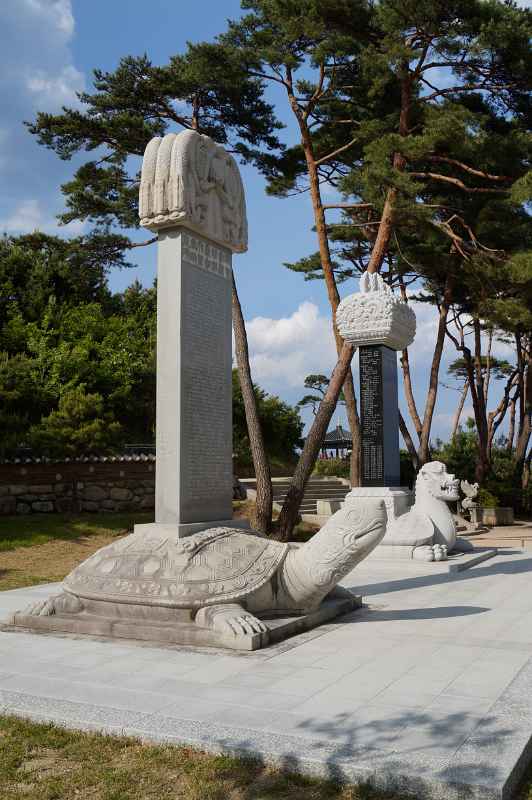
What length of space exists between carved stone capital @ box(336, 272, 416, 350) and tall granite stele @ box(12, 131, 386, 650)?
4082 mm

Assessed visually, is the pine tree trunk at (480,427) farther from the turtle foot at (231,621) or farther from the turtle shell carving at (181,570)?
the turtle foot at (231,621)

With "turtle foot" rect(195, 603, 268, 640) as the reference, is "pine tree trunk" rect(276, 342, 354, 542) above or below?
above

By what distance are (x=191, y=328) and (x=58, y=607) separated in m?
2.57

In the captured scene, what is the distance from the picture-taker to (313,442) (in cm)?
1395

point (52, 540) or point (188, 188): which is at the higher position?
point (188, 188)

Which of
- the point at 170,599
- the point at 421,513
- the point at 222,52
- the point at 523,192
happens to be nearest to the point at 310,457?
the point at 421,513

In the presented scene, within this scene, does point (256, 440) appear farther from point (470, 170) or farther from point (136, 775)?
point (136, 775)

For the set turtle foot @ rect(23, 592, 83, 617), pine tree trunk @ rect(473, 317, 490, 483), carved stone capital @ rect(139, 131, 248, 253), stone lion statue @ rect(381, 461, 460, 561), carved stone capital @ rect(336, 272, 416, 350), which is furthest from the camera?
pine tree trunk @ rect(473, 317, 490, 483)

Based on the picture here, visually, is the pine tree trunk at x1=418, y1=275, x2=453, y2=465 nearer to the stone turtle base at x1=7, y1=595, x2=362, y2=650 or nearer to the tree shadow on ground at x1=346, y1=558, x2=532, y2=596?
the tree shadow on ground at x1=346, y1=558, x2=532, y2=596

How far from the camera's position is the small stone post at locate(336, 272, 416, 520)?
1088cm

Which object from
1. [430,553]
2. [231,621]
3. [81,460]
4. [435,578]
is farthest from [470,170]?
[231,621]

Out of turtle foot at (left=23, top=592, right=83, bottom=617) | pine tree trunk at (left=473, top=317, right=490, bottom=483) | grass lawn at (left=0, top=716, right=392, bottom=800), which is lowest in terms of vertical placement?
grass lawn at (left=0, top=716, right=392, bottom=800)

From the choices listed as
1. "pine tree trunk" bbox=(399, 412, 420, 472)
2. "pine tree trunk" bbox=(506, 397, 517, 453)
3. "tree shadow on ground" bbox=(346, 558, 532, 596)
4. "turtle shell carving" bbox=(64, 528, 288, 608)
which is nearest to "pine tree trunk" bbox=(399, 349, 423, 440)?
"pine tree trunk" bbox=(399, 412, 420, 472)

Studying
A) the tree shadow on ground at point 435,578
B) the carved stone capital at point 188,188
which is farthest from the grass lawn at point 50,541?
the carved stone capital at point 188,188
